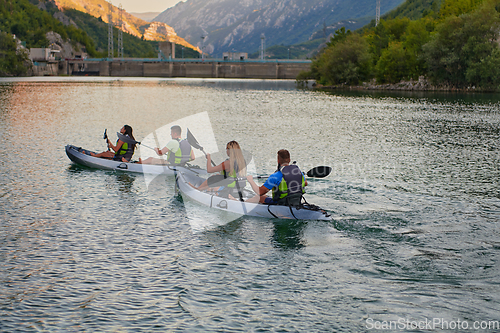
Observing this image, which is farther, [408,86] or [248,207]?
[408,86]

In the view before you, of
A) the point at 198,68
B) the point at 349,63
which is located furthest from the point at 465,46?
the point at 198,68

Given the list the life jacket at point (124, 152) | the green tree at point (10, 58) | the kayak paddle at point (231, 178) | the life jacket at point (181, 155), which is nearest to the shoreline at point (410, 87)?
the life jacket at point (181, 155)

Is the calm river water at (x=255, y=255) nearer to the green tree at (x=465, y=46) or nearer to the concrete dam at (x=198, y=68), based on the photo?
the green tree at (x=465, y=46)

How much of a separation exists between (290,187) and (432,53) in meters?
89.3

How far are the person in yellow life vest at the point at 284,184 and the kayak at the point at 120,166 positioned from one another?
560 cm

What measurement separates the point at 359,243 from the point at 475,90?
9209cm

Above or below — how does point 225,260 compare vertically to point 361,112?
below

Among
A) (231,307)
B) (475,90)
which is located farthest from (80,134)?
(475,90)

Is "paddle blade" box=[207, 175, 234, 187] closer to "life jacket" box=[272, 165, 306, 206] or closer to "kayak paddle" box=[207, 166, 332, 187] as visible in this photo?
"kayak paddle" box=[207, 166, 332, 187]

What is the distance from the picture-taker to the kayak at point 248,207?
43.7ft

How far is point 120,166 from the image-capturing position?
19.9 meters

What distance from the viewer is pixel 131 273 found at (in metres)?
10.0

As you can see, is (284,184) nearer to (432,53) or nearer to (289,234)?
(289,234)

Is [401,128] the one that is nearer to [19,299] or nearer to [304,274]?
[304,274]
